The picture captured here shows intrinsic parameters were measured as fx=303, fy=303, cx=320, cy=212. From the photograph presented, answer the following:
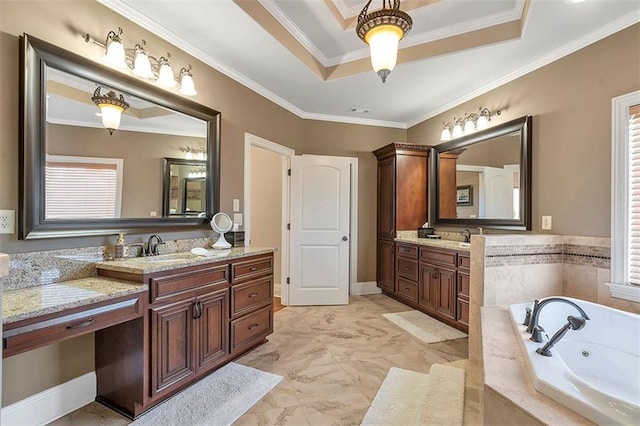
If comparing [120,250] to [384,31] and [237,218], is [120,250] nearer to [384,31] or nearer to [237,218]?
[237,218]

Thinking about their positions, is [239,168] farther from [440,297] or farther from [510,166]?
[510,166]

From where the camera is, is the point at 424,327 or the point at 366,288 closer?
the point at 424,327

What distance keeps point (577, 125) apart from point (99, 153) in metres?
3.63

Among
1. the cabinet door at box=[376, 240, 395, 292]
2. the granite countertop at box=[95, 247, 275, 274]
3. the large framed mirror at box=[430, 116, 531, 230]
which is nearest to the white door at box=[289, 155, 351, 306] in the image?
the cabinet door at box=[376, 240, 395, 292]

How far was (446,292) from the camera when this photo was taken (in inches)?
128

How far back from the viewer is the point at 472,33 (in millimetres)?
2646

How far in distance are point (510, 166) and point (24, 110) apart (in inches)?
151

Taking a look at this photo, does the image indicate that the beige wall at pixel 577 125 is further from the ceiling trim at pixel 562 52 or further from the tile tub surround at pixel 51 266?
the tile tub surround at pixel 51 266

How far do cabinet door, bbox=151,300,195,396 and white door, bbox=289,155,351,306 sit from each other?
6.63ft

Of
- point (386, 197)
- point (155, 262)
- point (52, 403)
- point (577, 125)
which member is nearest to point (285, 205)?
point (386, 197)

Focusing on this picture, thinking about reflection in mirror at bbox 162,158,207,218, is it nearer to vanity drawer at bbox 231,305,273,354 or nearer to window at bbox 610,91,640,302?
vanity drawer at bbox 231,305,273,354

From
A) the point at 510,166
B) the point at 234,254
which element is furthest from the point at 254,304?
the point at 510,166

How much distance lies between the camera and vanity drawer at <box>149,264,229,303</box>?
186cm

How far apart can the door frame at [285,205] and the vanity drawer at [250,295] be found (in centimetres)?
70
